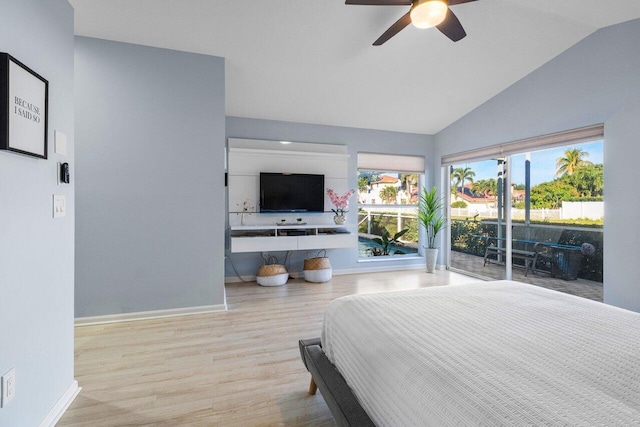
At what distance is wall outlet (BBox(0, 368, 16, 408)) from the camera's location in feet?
4.21

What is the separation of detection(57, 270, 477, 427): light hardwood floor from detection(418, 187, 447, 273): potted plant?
2450 mm

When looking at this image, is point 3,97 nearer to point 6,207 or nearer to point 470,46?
point 6,207

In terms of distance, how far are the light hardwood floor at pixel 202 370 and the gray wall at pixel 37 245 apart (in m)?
0.30

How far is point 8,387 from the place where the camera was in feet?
4.31

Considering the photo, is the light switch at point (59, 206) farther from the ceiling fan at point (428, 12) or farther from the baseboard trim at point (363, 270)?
the baseboard trim at point (363, 270)

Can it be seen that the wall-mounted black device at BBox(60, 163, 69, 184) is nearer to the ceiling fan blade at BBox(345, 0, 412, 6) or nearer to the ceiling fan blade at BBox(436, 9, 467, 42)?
the ceiling fan blade at BBox(345, 0, 412, 6)

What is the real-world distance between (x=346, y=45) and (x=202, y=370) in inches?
124

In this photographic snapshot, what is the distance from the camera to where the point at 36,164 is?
1.53 meters

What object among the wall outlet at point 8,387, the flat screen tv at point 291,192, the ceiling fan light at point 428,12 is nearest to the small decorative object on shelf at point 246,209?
the flat screen tv at point 291,192

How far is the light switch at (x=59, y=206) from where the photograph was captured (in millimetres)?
1688

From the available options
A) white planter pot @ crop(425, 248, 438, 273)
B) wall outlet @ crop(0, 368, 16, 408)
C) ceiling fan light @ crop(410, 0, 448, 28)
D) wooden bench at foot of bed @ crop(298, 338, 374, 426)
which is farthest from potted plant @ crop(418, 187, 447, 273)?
wall outlet @ crop(0, 368, 16, 408)

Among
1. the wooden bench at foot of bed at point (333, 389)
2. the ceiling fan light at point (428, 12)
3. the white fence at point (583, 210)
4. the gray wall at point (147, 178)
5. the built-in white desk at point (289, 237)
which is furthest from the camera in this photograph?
the built-in white desk at point (289, 237)

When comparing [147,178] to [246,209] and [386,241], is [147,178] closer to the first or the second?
[246,209]

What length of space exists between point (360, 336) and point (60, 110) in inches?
77.0
